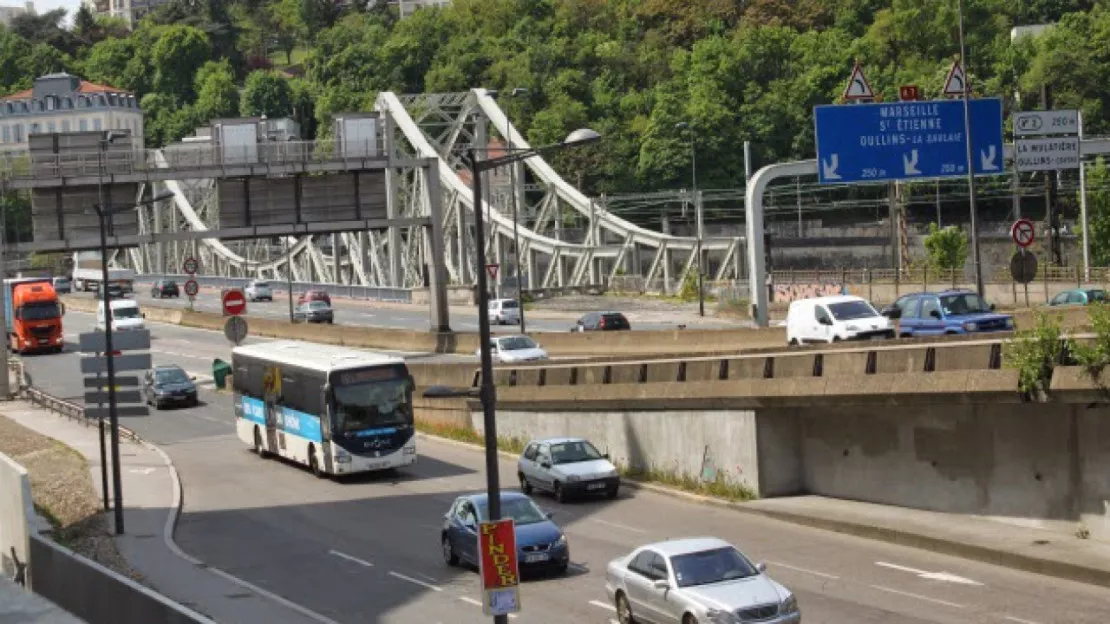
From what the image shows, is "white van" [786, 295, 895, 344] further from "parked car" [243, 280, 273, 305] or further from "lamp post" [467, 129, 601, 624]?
"parked car" [243, 280, 273, 305]

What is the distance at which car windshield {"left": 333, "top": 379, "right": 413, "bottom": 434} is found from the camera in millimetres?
43156

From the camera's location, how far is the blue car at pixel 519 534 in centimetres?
2973

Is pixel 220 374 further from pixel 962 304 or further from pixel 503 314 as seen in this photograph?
pixel 962 304

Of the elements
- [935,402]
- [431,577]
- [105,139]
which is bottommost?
[431,577]

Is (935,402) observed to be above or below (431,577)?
above

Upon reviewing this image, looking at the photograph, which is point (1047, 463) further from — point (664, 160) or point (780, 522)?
point (664, 160)

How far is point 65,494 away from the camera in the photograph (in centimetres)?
4350

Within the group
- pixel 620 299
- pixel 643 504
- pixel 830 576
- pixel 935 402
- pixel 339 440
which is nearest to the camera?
pixel 830 576

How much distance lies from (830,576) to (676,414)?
11.3m

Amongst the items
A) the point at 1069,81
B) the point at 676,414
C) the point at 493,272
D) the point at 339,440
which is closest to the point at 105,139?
the point at 493,272

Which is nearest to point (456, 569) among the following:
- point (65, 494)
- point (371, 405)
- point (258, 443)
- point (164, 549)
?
point (164, 549)

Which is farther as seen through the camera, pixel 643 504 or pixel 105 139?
pixel 105 139

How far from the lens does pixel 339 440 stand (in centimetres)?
4325

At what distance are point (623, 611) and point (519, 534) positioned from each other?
464 cm
